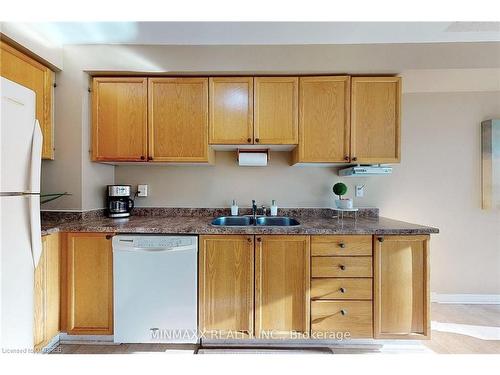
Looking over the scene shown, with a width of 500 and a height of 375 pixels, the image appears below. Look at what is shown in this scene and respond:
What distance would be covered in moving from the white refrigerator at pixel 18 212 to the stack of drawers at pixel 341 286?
5.75 feet

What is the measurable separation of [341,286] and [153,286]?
1352 mm

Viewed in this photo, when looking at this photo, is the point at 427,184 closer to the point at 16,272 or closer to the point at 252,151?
the point at 252,151

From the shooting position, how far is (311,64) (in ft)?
6.73

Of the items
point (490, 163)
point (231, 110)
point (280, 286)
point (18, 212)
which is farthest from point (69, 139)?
point (490, 163)

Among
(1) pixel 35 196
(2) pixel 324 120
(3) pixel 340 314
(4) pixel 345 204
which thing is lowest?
(3) pixel 340 314

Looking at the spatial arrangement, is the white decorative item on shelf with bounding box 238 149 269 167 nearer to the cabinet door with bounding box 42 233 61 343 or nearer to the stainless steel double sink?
the stainless steel double sink

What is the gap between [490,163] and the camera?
8.05 feet

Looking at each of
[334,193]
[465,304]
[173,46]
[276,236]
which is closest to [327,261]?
[276,236]

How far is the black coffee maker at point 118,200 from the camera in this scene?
7.54 feet

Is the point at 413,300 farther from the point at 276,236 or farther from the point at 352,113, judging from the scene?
the point at 352,113

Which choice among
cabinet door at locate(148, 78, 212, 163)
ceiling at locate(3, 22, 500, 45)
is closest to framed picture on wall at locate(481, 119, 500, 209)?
Result: ceiling at locate(3, 22, 500, 45)

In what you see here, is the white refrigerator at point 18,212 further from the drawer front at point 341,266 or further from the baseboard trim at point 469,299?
the baseboard trim at point 469,299

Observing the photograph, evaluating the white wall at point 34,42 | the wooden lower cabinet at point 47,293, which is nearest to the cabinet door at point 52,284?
the wooden lower cabinet at point 47,293

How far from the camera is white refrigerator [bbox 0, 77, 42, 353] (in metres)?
1.26
